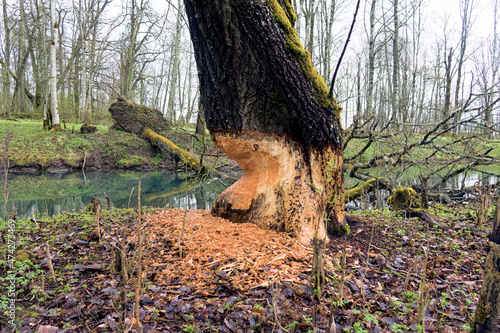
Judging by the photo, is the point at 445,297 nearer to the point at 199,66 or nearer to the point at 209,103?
the point at 209,103

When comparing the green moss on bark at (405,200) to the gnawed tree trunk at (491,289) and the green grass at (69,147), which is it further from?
the green grass at (69,147)

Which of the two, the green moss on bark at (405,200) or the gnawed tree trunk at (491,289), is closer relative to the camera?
the gnawed tree trunk at (491,289)

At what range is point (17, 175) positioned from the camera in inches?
426

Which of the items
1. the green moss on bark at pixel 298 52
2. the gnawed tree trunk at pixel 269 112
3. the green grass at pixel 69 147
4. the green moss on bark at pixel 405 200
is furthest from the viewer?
the green grass at pixel 69 147

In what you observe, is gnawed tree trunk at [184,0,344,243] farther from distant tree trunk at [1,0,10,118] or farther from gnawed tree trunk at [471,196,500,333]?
distant tree trunk at [1,0,10,118]

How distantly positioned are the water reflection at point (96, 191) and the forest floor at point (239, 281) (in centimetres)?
269

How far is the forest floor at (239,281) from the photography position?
1.80 meters

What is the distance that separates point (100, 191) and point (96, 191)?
0.12 m

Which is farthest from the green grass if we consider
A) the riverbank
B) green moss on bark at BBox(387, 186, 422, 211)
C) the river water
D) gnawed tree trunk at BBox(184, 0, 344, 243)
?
green moss on bark at BBox(387, 186, 422, 211)

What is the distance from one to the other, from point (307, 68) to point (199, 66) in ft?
4.03

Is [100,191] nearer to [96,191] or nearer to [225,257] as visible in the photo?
[96,191]

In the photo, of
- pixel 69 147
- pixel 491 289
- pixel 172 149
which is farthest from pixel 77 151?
pixel 491 289

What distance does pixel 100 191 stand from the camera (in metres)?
9.06

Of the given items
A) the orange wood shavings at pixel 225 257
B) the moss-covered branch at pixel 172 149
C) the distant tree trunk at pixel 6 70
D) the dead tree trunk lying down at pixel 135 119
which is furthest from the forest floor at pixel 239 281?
the distant tree trunk at pixel 6 70
